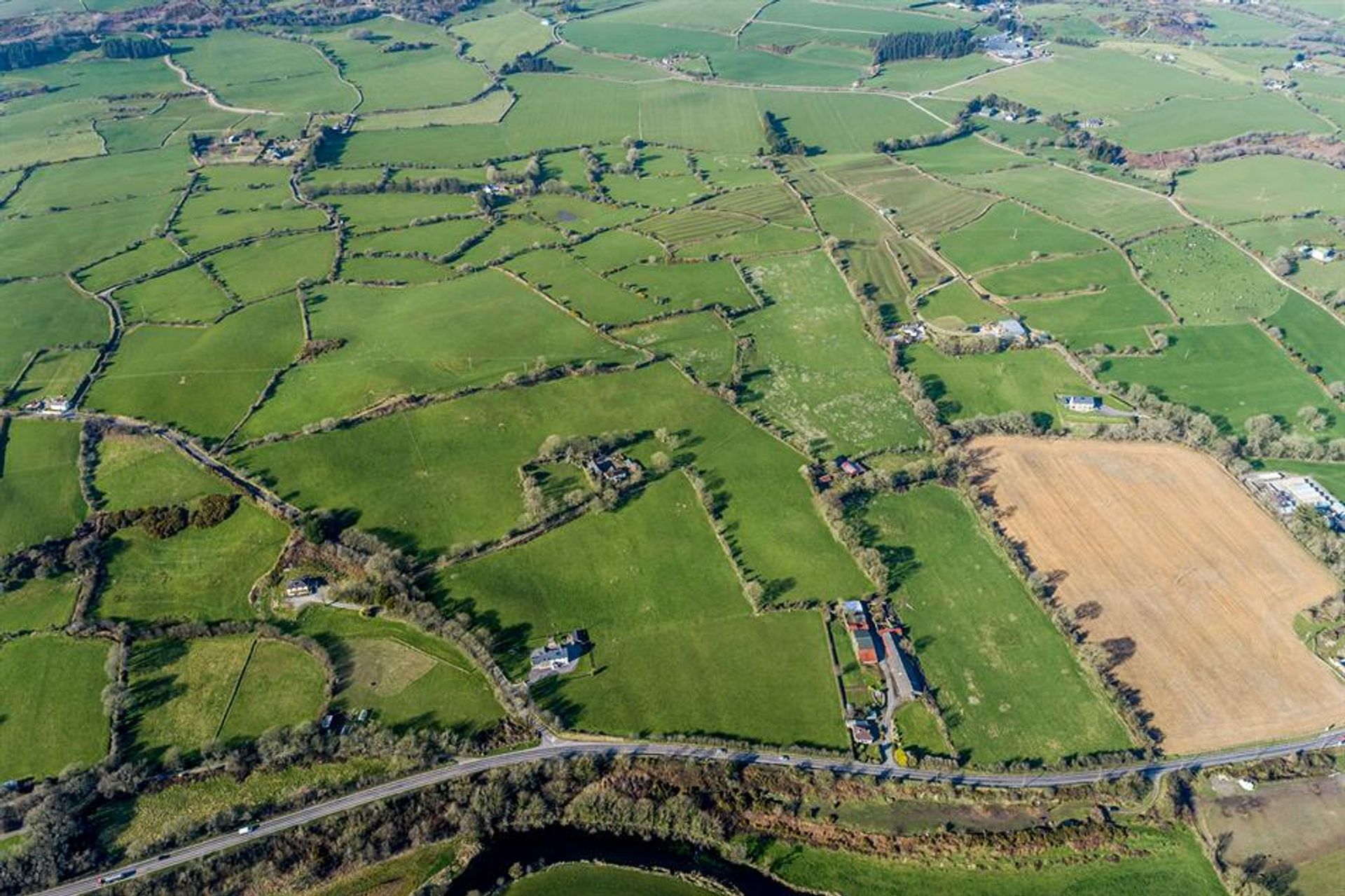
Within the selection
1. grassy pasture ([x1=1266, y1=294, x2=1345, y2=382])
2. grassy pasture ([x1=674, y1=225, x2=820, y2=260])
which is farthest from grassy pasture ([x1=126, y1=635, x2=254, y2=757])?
grassy pasture ([x1=1266, y1=294, x2=1345, y2=382])

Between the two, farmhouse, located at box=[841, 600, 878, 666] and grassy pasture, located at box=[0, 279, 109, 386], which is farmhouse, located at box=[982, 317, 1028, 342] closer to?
farmhouse, located at box=[841, 600, 878, 666]

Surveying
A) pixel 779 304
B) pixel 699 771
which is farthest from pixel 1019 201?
pixel 699 771

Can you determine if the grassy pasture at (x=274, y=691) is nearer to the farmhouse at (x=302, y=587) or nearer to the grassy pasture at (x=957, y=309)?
the farmhouse at (x=302, y=587)

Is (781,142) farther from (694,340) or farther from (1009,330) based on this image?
(694,340)

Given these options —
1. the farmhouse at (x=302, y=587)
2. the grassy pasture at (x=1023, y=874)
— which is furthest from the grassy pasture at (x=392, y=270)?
the grassy pasture at (x=1023, y=874)

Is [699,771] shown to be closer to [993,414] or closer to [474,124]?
[993,414]

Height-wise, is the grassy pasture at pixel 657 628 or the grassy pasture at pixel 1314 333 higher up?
the grassy pasture at pixel 1314 333
